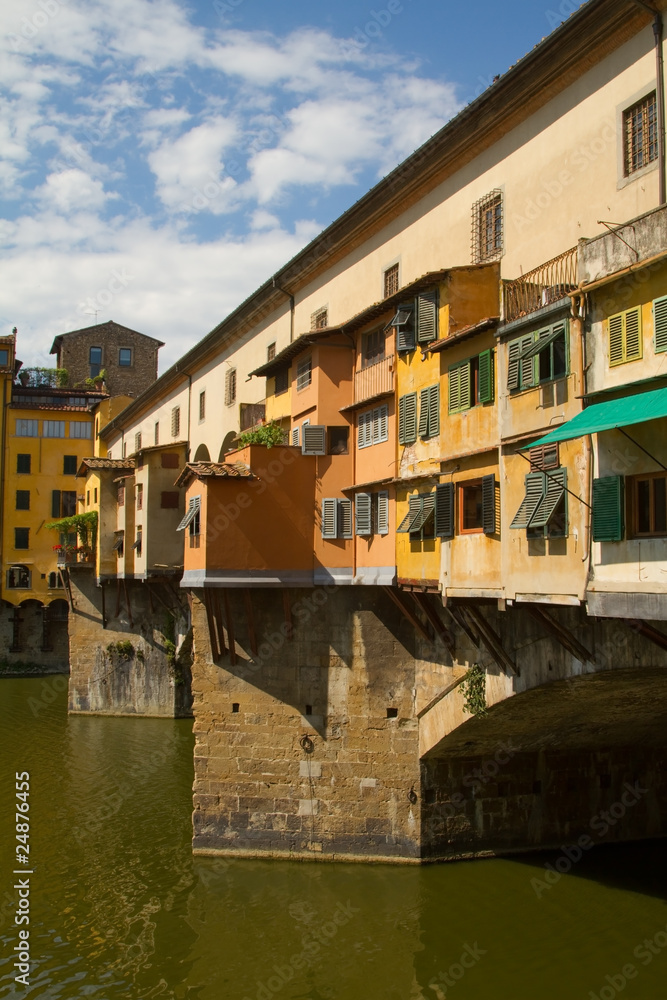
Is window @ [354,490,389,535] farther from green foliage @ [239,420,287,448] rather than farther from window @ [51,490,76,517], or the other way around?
window @ [51,490,76,517]

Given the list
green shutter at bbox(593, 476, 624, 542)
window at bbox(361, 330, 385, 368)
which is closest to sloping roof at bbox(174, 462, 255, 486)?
window at bbox(361, 330, 385, 368)

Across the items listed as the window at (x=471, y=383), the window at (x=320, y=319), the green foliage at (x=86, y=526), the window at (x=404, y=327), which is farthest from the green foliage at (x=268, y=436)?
the green foliage at (x=86, y=526)

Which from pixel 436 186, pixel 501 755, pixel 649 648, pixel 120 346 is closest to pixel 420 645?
pixel 501 755

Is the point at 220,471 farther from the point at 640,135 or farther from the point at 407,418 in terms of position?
the point at 640,135

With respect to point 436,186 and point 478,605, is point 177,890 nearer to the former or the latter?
point 478,605

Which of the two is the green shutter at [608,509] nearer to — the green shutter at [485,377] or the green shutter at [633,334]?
the green shutter at [633,334]

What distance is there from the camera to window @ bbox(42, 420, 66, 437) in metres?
61.7

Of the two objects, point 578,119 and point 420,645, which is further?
point 420,645

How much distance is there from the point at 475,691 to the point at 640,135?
10557mm

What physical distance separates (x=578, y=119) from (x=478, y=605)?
9000 mm

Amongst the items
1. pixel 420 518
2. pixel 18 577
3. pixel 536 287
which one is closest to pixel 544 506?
pixel 536 287

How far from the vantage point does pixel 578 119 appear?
52.9 ft

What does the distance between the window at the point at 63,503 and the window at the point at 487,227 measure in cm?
4650

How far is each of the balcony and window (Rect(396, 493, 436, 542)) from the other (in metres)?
4.36
